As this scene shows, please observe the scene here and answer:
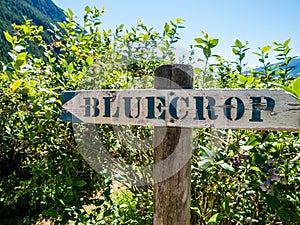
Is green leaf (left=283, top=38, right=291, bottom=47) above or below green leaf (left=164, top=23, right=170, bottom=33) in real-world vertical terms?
below

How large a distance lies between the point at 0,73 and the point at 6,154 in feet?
2.80

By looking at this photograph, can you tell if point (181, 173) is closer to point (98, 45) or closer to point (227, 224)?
point (227, 224)

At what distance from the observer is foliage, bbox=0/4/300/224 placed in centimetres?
133

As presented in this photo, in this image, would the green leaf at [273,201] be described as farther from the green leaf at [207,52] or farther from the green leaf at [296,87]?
the green leaf at [207,52]

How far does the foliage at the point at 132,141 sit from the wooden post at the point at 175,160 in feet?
0.27

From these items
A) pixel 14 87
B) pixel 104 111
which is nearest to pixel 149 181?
pixel 104 111

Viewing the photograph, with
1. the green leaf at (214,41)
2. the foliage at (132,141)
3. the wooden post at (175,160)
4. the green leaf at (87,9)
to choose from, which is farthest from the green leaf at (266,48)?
the green leaf at (87,9)

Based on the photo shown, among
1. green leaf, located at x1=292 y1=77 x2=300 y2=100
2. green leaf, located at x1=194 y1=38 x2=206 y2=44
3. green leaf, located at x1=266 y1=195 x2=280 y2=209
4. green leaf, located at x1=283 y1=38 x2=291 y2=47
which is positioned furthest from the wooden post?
green leaf, located at x1=283 y1=38 x2=291 y2=47

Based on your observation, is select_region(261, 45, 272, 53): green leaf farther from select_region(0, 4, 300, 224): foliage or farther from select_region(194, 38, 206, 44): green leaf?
select_region(194, 38, 206, 44): green leaf

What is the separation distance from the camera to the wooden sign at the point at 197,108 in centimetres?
105

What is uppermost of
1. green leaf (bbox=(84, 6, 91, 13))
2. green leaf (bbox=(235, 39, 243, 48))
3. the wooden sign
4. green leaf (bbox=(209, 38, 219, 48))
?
green leaf (bbox=(84, 6, 91, 13))

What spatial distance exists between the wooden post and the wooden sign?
81mm

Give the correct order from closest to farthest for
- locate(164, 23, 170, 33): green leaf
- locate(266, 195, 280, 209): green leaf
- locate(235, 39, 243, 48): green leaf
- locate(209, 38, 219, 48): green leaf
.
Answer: locate(266, 195, 280, 209): green leaf
locate(209, 38, 219, 48): green leaf
locate(235, 39, 243, 48): green leaf
locate(164, 23, 170, 33): green leaf

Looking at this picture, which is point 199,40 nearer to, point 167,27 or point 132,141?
point 167,27
